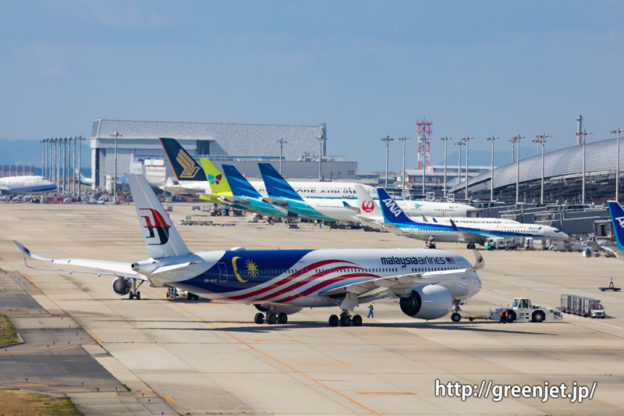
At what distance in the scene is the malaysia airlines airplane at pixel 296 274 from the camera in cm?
4756

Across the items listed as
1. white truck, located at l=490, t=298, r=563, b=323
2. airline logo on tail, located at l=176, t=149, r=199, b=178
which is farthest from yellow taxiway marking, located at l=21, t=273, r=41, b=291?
airline logo on tail, located at l=176, t=149, r=199, b=178

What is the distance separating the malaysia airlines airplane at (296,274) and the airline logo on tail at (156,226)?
0.05 metres

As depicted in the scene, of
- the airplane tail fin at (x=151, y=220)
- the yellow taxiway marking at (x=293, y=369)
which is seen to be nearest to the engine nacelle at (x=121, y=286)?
the yellow taxiway marking at (x=293, y=369)

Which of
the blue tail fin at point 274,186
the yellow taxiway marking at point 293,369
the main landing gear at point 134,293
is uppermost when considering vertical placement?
the blue tail fin at point 274,186

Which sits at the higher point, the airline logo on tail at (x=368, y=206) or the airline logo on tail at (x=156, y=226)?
the airline logo on tail at (x=368, y=206)

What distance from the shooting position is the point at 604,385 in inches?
1473

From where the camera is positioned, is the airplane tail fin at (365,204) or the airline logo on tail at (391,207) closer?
the airline logo on tail at (391,207)

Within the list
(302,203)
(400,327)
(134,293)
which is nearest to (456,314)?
(400,327)

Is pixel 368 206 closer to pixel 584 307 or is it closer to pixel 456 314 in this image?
pixel 584 307

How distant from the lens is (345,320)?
170 feet

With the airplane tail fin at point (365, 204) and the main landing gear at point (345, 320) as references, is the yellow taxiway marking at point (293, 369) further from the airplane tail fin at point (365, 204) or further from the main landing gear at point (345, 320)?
the airplane tail fin at point (365, 204)

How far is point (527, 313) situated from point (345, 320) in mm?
12582

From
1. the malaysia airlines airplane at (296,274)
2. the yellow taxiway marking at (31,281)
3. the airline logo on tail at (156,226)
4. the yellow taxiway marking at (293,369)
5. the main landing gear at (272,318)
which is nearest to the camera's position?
the yellow taxiway marking at (293,369)

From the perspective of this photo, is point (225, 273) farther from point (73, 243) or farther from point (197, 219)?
point (197, 219)
